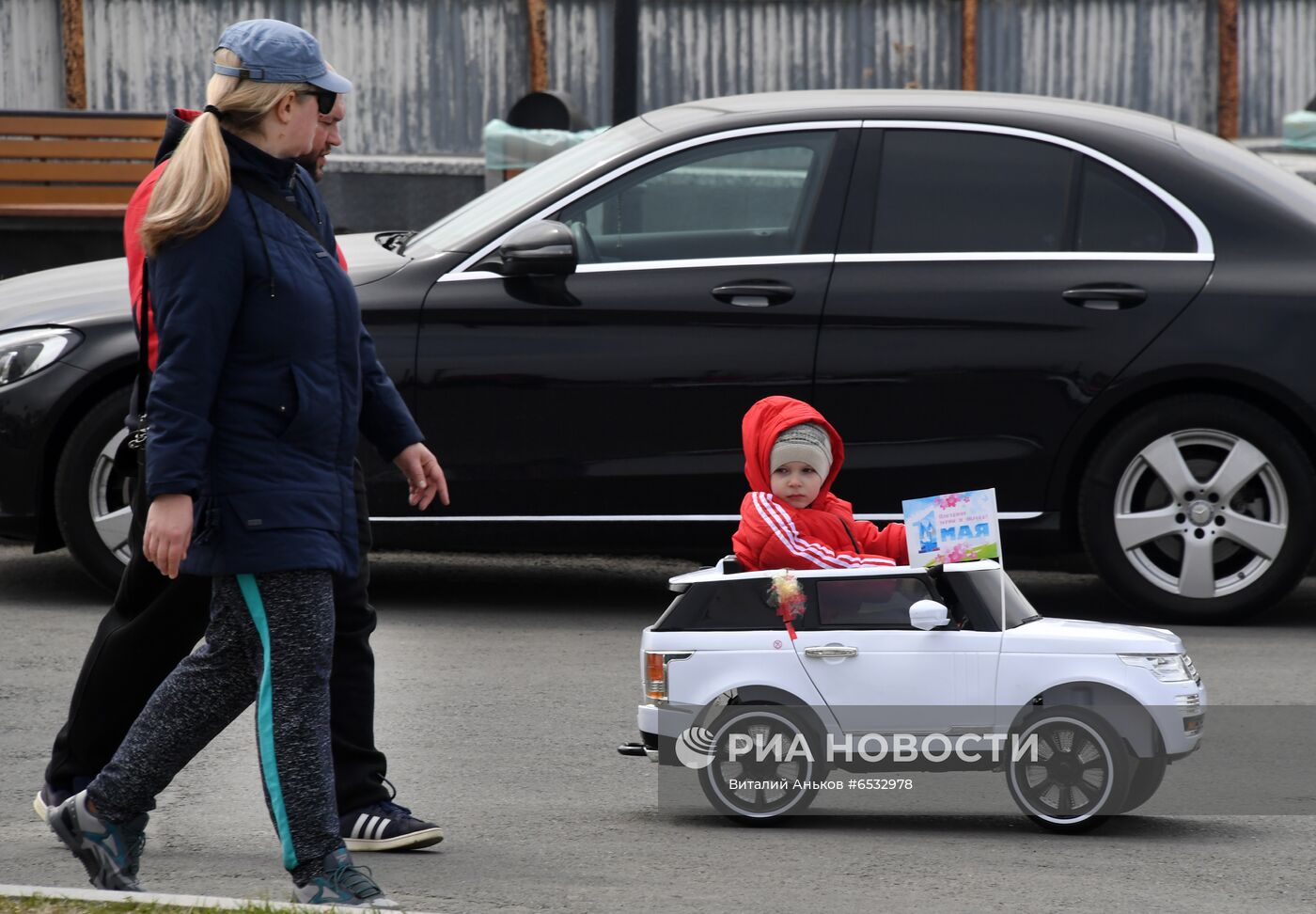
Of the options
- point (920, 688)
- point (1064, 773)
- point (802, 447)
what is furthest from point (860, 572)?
point (1064, 773)

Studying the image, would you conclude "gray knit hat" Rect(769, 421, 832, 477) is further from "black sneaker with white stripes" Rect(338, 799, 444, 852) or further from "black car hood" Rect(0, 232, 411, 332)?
"black car hood" Rect(0, 232, 411, 332)

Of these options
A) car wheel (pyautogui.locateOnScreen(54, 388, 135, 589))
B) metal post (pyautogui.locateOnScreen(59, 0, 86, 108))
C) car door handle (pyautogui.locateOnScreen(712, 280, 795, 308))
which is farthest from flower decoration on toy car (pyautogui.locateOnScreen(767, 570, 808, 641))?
metal post (pyautogui.locateOnScreen(59, 0, 86, 108))

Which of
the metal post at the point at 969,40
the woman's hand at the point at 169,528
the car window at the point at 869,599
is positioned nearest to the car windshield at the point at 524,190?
the car window at the point at 869,599

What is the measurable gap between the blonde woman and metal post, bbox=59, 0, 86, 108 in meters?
14.9

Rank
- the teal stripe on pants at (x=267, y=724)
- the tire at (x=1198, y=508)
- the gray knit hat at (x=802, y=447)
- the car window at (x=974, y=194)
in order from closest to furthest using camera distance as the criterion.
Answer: the teal stripe on pants at (x=267, y=724), the gray knit hat at (x=802, y=447), the tire at (x=1198, y=508), the car window at (x=974, y=194)

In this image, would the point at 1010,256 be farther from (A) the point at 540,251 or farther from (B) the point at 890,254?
(A) the point at 540,251

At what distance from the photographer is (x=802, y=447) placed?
4.50 meters

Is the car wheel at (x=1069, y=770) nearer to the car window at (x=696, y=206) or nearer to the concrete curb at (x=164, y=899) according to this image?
the concrete curb at (x=164, y=899)

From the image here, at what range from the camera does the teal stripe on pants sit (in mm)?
3477

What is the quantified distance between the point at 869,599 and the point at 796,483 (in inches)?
14.1

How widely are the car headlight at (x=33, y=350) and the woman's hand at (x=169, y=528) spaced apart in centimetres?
325

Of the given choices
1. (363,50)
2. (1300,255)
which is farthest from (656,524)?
(363,50)

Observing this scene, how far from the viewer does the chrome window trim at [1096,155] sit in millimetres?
6500

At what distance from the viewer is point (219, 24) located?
18.2 metres
